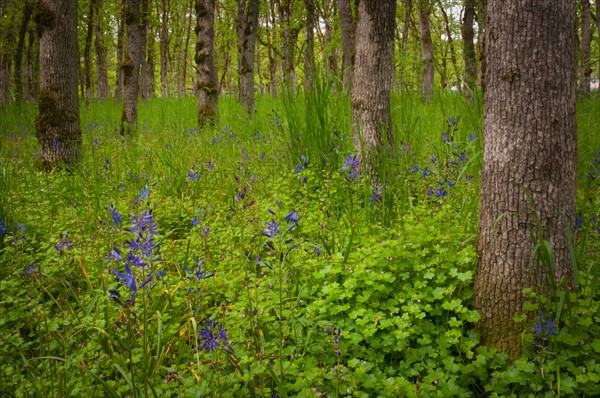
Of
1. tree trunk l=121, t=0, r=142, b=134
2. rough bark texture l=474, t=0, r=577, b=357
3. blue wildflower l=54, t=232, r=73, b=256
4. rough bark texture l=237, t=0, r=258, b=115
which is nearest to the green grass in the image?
blue wildflower l=54, t=232, r=73, b=256

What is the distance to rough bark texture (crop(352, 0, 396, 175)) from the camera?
153 inches

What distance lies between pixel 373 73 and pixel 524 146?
2193 mm

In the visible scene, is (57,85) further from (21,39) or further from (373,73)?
(21,39)

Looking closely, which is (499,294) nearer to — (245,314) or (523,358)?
(523,358)

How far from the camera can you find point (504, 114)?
2098mm

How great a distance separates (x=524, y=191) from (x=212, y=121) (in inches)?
299

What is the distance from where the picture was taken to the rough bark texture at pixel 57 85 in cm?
562

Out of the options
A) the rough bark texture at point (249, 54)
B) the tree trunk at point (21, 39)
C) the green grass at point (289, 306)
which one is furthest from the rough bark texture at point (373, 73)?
the tree trunk at point (21, 39)

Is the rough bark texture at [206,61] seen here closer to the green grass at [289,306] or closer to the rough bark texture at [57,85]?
the rough bark texture at [57,85]

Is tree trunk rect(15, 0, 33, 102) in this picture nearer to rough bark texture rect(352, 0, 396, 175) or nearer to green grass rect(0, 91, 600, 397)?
green grass rect(0, 91, 600, 397)

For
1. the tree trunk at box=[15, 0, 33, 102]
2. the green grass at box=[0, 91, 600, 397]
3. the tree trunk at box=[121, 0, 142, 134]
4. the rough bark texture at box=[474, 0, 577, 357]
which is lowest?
the green grass at box=[0, 91, 600, 397]

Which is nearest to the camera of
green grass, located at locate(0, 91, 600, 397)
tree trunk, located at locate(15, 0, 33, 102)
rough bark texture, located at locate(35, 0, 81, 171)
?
green grass, located at locate(0, 91, 600, 397)

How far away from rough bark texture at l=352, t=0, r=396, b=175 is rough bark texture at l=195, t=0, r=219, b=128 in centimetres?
511

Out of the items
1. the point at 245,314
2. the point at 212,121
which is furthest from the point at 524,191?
the point at 212,121
